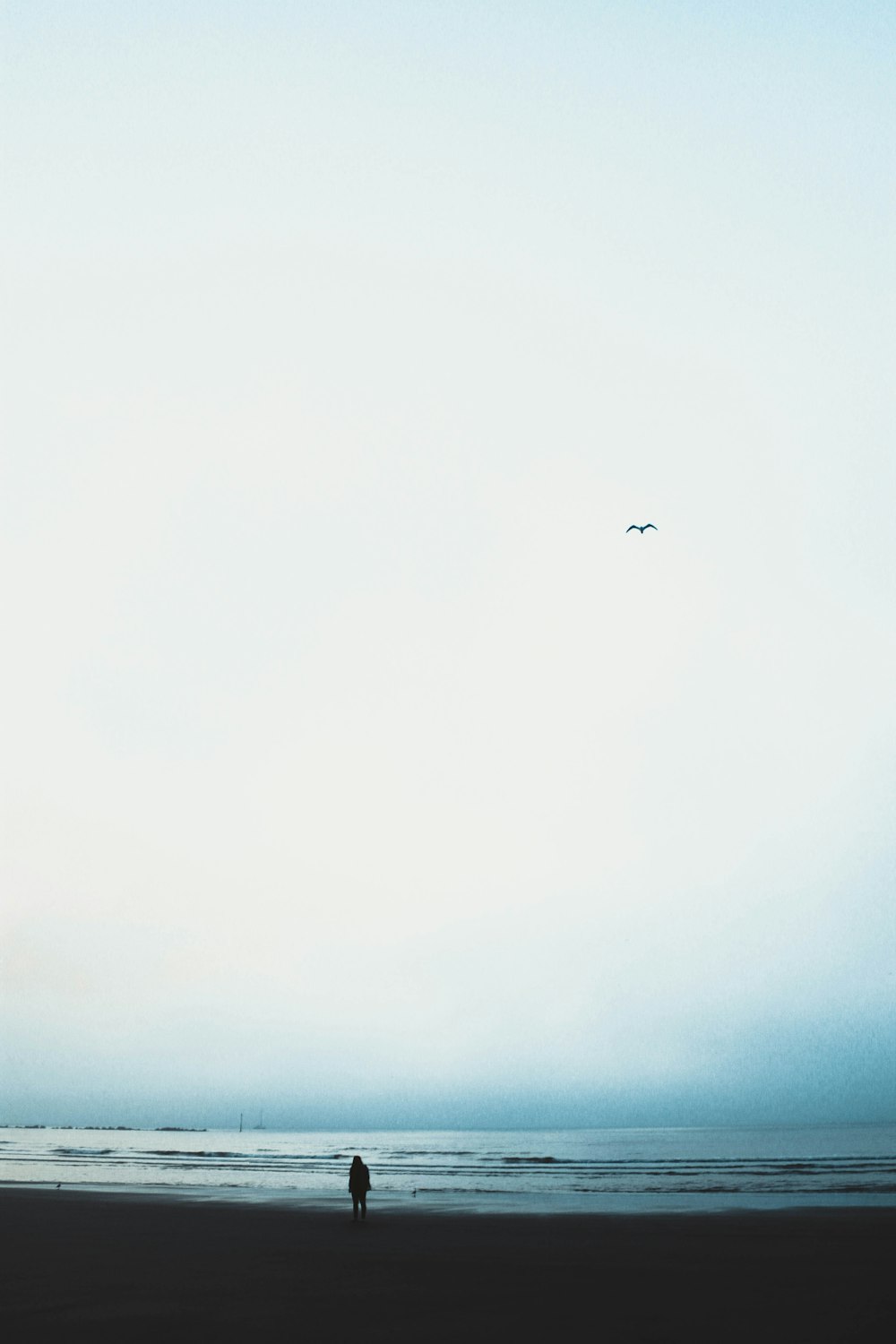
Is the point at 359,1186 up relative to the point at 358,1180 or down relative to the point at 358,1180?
down

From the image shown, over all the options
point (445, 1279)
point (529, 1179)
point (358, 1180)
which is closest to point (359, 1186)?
point (358, 1180)

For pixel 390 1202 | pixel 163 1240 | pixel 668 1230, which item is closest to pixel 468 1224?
pixel 668 1230

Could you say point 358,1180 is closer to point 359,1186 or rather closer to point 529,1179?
point 359,1186

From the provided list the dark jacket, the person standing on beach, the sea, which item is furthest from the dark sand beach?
the sea

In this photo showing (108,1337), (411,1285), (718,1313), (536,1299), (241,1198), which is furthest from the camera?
(241,1198)

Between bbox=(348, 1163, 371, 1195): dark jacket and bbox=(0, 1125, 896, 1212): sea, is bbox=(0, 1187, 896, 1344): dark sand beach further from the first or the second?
bbox=(0, 1125, 896, 1212): sea

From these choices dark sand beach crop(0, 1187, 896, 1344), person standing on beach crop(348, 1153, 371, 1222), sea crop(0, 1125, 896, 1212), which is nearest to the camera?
dark sand beach crop(0, 1187, 896, 1344)

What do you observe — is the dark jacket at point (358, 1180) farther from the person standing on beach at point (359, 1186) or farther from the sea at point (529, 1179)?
the sea at point (529, 1179)

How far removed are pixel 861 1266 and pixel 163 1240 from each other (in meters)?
13.4

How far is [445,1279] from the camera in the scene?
14.6 metres

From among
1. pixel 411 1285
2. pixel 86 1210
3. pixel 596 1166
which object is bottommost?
pixel 596 1166

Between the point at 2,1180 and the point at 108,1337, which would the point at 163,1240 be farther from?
the point at 2,1180

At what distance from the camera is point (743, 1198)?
35000 mm

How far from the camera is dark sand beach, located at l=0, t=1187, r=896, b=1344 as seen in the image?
10.9m
